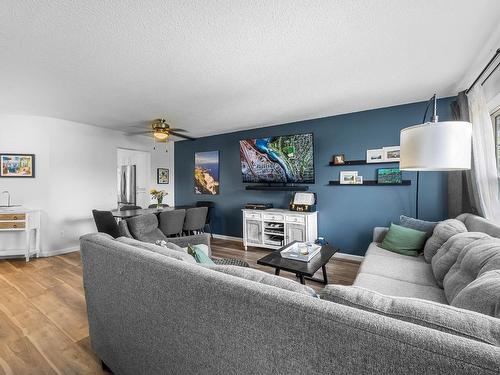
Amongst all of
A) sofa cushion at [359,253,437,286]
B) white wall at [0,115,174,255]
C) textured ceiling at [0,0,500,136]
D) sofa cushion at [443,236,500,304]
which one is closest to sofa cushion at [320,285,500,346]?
sofa cushion at [443,236,500,304]

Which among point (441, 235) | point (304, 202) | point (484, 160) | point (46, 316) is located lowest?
point (46, 316)

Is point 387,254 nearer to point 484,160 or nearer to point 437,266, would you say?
point 437,266

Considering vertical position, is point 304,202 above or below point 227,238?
above

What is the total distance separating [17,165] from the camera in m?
3.99

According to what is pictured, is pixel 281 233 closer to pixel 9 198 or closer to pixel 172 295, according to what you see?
pixel 172 295

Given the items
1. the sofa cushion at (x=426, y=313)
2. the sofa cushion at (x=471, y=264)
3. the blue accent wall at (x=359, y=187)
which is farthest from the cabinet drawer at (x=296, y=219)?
the sofa cushion at (x=426, y=313)

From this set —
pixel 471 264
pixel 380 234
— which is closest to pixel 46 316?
pixel 471 264

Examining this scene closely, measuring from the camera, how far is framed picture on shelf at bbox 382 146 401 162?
11.5 feet

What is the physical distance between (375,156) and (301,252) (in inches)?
84.0

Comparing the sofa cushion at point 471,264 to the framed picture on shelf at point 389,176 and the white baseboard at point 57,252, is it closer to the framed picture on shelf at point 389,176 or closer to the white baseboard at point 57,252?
the framed picture on shelf at point 389,176

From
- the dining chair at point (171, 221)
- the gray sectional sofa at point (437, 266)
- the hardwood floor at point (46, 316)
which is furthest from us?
the dining chair at point (171, 221)

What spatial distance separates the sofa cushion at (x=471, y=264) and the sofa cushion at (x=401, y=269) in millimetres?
308

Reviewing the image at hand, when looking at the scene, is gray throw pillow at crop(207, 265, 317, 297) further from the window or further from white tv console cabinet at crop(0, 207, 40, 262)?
white tv console cabinet at crop(0, 207, 40, 262)

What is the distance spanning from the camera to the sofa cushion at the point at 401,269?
6.67ft
